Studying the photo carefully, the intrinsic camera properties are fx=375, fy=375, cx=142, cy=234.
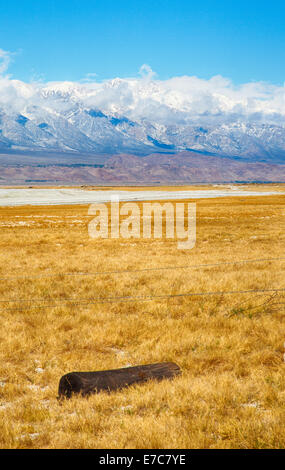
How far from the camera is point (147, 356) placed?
7996mm

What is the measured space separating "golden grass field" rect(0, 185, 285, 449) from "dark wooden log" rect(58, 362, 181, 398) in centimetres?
22

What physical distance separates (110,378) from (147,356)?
135 centimetres

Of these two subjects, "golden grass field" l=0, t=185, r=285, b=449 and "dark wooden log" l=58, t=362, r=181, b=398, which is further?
"dark wooden log" l=58, t=362, r=181, b=398

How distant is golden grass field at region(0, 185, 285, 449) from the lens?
5258mm

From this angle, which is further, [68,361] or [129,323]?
[129,323]

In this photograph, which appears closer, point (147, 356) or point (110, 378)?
point (110, 378)

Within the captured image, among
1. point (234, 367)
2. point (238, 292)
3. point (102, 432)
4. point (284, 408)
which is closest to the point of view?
point (102, 432)

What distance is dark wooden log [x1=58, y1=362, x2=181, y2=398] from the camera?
6.44 metres

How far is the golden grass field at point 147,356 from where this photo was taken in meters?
5.26
